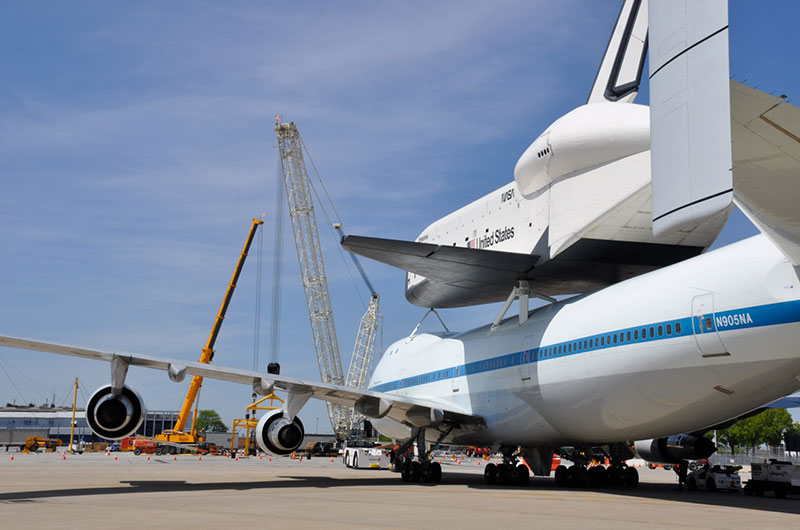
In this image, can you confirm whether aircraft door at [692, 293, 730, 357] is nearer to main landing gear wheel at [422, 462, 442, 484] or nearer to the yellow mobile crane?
main landing gear wheel at [422, 462, 442, 484]

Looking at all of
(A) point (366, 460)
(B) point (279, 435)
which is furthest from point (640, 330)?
(A) point (366, 460)

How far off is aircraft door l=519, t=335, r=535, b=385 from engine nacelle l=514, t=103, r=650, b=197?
4182 mm

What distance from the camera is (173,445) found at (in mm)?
55312

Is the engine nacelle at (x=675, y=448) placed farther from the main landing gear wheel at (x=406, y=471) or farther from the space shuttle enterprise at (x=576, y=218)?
the main landing gear wheel at (x=406, y=471)

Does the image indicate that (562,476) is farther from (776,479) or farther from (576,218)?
(576,218)

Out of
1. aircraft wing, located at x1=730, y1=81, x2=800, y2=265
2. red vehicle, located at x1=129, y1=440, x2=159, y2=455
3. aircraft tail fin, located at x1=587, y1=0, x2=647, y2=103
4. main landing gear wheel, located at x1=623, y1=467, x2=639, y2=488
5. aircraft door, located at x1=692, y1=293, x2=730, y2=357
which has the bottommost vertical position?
main landing gear wheel, located at x1=623, y1=467, x2=639, y2=488

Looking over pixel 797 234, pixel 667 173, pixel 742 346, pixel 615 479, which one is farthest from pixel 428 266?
pixel 667 173

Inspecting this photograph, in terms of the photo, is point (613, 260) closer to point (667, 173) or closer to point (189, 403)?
point (667, 173)

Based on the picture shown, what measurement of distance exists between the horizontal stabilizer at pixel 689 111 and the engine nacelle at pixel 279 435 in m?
13.6

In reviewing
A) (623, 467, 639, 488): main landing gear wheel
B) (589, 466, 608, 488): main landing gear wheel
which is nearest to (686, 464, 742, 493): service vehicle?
(623, 467, 639, 488): main landing gear wheel

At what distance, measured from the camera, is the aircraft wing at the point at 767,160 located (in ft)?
26.0

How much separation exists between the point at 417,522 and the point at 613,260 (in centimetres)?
1141

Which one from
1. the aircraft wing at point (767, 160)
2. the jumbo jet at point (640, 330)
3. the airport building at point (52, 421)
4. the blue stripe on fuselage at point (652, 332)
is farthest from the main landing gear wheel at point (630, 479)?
the airport building at point (52, 421)

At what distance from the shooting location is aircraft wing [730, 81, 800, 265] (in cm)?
792
